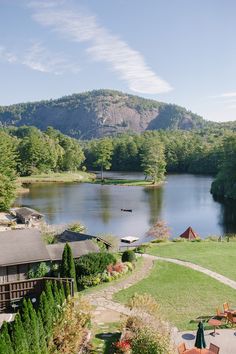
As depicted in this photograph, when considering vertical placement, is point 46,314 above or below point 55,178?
below

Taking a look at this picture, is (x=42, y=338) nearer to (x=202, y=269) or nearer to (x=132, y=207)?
(x=202, y=269)

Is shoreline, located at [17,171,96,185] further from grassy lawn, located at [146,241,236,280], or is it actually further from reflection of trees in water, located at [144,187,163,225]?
grassy lawn, located at [146,241,236,280]

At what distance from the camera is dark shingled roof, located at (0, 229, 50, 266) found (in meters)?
21.5

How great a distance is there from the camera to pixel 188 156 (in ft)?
425

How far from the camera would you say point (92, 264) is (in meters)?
22.5

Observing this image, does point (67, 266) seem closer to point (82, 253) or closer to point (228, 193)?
point (82, 253)

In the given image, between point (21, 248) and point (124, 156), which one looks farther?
point (124, 156)

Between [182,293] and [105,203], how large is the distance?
4488cm

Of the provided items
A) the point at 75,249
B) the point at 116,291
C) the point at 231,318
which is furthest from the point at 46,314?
the point at 75,249

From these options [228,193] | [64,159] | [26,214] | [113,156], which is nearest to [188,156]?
[113,156]

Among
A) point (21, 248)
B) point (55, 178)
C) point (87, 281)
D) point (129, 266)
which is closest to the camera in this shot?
point (87, 281)

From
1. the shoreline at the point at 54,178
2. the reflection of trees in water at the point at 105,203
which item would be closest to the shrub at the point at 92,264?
the reflection of trees in water at the point at 105,203

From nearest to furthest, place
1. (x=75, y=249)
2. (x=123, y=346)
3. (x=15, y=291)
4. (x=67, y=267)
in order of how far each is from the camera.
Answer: (x=123, y=346)
(x=15, y=291)
(x=67, y=267)
(x=75, y=249)

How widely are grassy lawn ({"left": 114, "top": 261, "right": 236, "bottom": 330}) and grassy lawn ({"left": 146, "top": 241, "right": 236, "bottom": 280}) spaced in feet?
6.27
